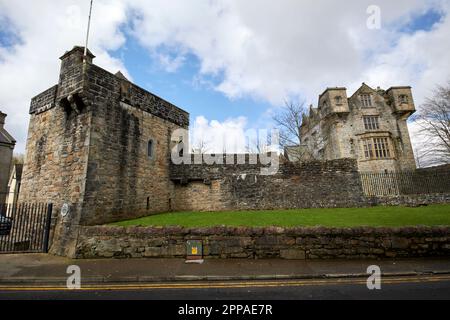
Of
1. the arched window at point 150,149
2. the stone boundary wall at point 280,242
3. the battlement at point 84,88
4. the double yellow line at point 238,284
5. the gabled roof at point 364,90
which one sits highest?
the gabled roof at point 364,90

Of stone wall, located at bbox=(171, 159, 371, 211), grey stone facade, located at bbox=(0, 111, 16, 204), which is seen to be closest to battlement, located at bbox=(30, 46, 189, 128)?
stone wall, located at bbox=(171, 159, 371, 211)

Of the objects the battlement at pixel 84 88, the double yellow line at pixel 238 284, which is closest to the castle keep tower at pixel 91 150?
the battlement at pixel 84 88

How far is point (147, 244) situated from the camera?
7.64m

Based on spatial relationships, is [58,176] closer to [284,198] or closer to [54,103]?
[54,103]

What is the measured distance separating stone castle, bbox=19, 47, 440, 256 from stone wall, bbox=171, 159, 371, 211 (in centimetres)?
6

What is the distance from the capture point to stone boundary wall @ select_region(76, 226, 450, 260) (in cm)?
698

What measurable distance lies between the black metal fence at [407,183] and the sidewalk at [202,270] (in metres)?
9.68

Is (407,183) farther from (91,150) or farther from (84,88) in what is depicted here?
(84,88)

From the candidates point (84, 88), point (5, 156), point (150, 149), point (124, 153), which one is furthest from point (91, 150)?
point (5, 156)

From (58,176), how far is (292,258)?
10.6 meters

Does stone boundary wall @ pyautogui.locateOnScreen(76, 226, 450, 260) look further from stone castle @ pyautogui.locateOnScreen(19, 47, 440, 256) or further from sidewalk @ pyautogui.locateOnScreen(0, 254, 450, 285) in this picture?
Answer: stone castle @ pyautogui.locateOnScreen(19, 47, 440, 256)

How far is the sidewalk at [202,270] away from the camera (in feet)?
18.7

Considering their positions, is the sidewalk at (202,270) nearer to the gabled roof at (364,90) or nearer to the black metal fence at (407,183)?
the black metal fence at (407,183)
